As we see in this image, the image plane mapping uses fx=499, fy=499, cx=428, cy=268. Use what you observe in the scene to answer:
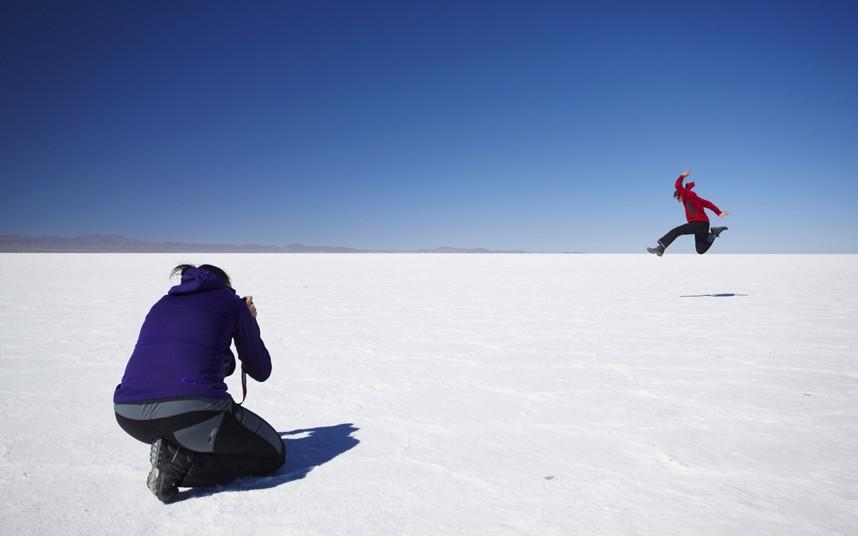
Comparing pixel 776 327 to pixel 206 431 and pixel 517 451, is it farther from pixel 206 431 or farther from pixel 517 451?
pixel 206 431

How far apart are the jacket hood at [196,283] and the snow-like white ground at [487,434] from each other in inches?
31.2

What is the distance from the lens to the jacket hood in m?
1.94

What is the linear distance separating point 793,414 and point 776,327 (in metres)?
3.34

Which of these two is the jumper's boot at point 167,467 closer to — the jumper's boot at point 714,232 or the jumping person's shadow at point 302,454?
the jumping person's shadow at point 302,454

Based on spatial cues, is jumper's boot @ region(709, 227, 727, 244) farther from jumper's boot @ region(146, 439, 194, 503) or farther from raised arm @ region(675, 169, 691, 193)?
jumper's boot @ region(146, 439, 194, 503)

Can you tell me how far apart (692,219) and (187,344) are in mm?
8683

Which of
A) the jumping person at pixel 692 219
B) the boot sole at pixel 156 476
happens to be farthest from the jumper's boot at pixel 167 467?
the jumping person at pixel 692 219

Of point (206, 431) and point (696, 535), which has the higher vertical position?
point (206, 431)

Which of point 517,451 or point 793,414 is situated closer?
point 517,451

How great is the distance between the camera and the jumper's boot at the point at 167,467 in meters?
1.81

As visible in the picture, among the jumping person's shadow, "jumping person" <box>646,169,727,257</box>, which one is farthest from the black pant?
the jumping person's shadow

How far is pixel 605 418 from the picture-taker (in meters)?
2.78

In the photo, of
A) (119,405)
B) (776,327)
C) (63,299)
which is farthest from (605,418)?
(63,299)

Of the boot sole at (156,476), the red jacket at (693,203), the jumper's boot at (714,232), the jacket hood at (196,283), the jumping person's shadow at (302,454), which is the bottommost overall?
the jumping person's shadow at (302,454)
